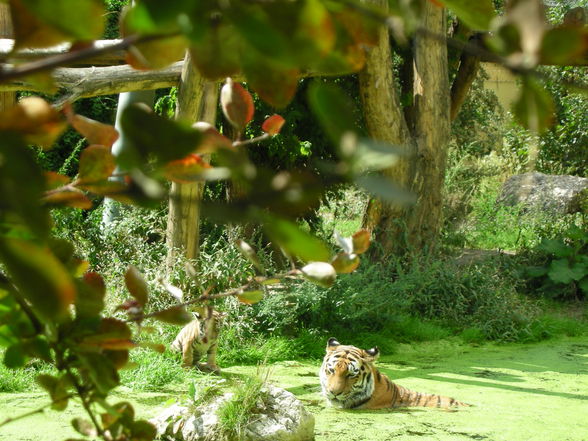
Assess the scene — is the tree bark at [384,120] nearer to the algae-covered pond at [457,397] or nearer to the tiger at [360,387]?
the algae-covered pond at [457,397]

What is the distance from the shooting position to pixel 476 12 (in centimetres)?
55

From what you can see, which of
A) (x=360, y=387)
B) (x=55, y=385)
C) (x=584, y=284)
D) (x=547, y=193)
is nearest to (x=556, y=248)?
Answer: (x=584, y=284)

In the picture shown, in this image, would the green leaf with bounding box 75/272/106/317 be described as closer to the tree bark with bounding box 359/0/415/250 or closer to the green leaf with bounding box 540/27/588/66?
the green leaf with bounding box 540/27/588/66

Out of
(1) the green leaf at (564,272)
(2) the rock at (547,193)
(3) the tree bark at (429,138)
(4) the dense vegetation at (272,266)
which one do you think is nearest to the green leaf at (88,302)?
(4) the dense vegetation at (272,266)

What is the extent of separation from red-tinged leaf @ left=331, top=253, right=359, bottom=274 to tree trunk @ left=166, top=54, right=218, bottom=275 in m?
4.29

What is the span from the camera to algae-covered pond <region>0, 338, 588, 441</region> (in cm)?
403

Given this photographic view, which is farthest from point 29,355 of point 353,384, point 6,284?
point 353,384

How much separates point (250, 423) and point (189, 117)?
2464 millimetres

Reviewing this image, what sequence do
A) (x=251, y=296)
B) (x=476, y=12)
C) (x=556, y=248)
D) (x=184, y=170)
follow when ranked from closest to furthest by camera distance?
(x=476, y=12) < (x=184, y=170) < (x=251, y=296) < (x=556, y=248)

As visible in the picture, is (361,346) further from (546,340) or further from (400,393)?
(546,340)

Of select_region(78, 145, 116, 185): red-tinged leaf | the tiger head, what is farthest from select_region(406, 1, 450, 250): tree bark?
select_region(78, 145, 116, 185): red-tinged leaf

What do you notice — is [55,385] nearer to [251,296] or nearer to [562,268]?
[251,296]

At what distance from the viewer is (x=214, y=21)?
0.52m

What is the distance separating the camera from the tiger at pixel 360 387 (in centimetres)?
440
